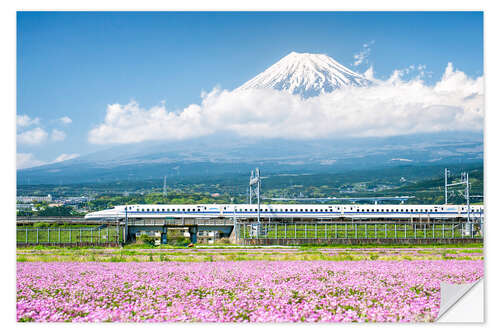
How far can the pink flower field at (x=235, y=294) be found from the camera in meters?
8.14

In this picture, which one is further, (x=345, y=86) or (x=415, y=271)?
(x=345, y=86)

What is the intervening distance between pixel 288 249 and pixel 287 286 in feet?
40.4

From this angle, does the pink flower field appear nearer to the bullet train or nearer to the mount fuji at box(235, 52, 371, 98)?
the bullet train

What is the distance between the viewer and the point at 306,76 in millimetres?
84062

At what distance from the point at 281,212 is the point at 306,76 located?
47933 mm

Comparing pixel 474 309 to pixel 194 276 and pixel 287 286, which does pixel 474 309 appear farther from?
pixel 194 276

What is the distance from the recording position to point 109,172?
13588 cm

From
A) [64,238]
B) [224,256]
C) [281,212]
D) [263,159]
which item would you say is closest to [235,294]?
[224,256]

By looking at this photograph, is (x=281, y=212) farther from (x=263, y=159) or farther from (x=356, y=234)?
(x=263, y=159)

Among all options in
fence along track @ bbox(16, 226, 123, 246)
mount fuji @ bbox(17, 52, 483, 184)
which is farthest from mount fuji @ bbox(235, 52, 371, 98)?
fence along track @ bbox(16, 226, 123, 246)

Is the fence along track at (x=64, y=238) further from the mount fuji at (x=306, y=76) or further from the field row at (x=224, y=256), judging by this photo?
the mount fuji at (x=306, y=76)

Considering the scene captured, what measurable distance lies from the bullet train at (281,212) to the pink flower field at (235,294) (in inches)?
1098

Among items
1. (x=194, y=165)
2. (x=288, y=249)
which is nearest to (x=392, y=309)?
(x=288, y=249)

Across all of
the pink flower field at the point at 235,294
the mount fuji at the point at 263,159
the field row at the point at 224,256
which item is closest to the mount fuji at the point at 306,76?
the mount fuji at the point at 263,159
